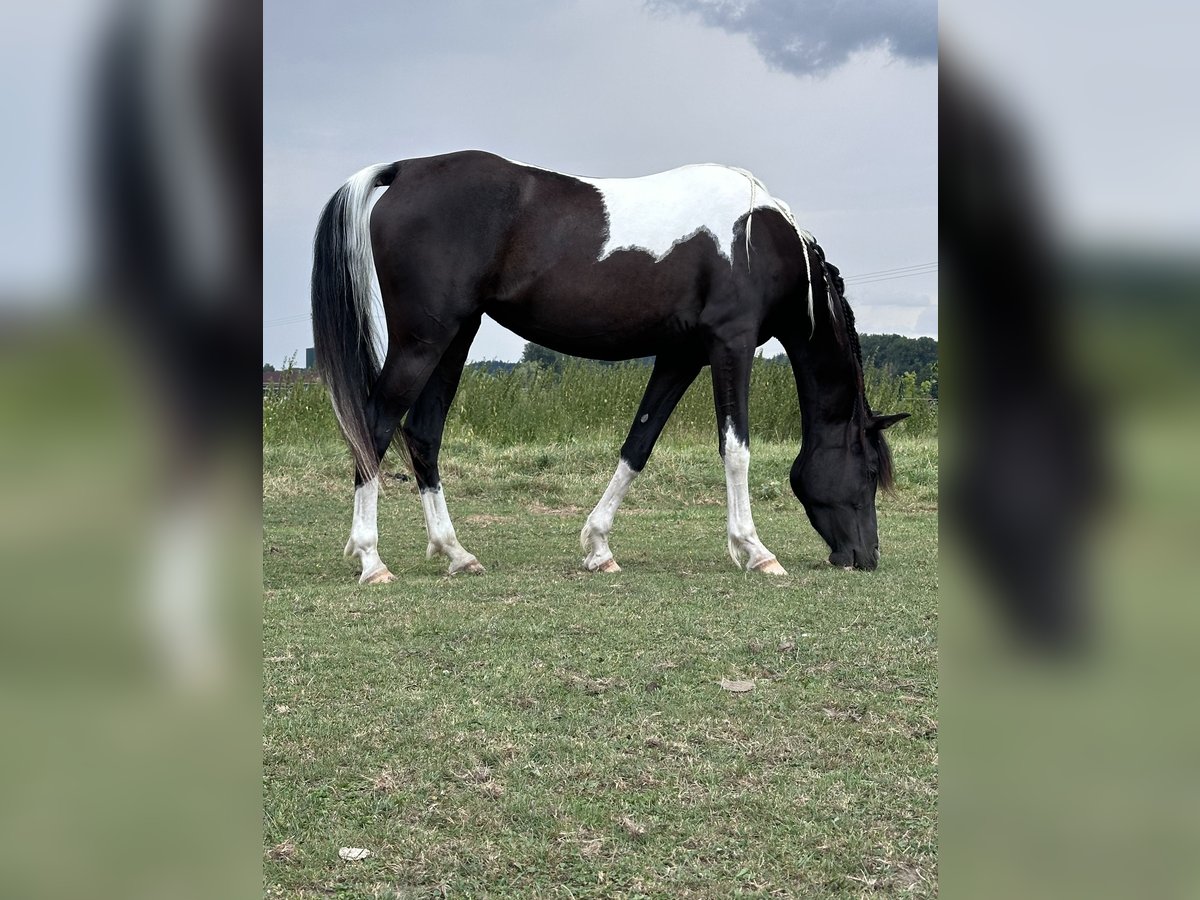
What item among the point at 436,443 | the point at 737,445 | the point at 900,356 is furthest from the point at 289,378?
the point at 900,356

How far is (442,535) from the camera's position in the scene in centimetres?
575

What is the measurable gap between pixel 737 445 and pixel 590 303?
1128 millimetres

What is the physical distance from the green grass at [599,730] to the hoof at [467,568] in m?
0.11

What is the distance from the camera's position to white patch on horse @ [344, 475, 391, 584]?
531cm

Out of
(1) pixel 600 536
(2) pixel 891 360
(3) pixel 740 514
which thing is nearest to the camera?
(3) pixel 740 514

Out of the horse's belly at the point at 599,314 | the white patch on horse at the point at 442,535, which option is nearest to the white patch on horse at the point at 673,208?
the horse's belly at the point at 599,314

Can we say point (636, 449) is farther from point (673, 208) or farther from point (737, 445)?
point (673, 208)

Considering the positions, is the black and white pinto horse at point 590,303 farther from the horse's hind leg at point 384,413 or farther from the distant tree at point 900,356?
the distant tree at point 900,356

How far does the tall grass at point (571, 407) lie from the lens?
11.5 m

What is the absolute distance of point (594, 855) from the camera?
2131 millimetres
